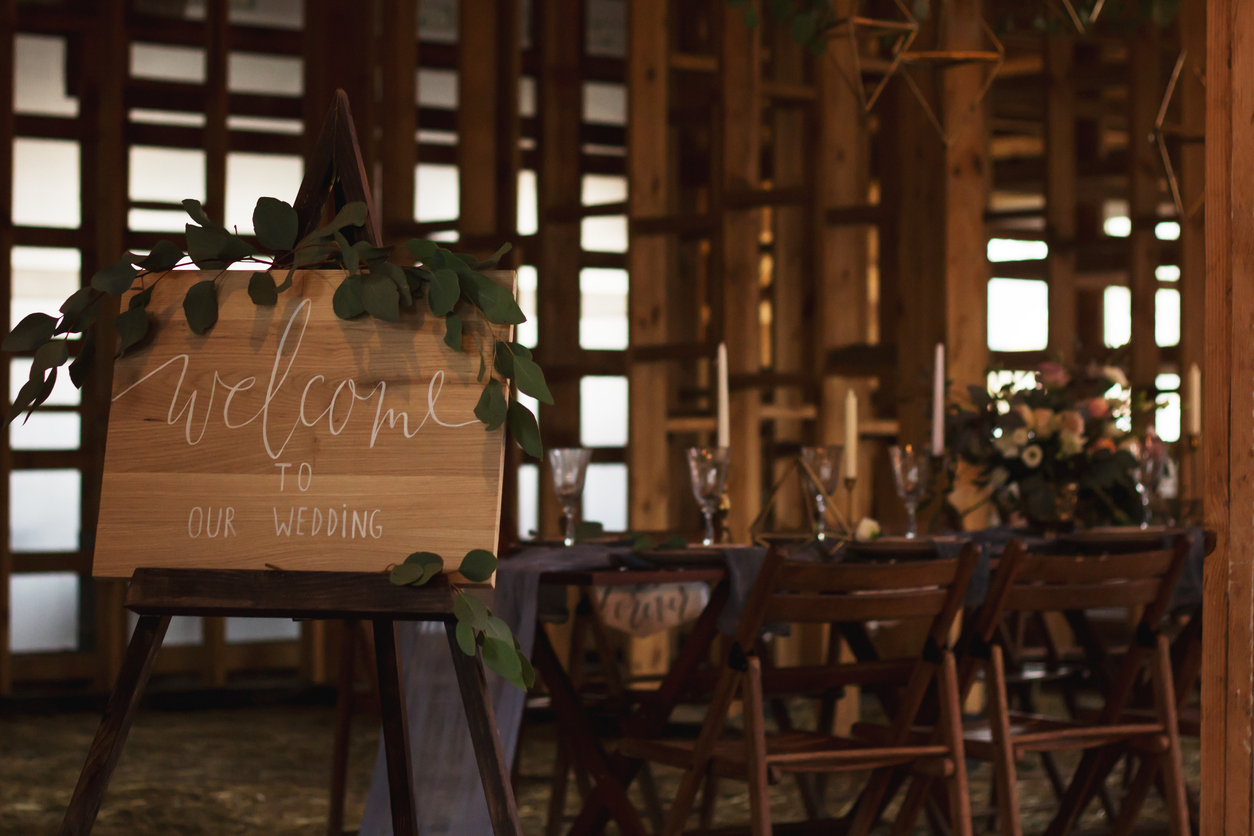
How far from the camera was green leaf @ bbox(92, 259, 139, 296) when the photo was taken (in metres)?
1.88

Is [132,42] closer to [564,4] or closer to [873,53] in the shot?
[564,4]

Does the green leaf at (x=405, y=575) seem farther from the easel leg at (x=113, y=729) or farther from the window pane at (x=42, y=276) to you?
the window pane at (x=42, y=276)

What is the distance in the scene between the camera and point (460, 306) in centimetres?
190

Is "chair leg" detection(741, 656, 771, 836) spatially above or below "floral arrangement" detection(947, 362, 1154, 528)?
below

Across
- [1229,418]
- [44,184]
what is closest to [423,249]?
[1229,418]

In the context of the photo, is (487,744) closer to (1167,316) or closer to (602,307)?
(602,307)

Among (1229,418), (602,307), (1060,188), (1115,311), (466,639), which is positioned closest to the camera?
(1229,418)

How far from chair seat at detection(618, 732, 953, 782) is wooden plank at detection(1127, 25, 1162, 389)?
10.5ft

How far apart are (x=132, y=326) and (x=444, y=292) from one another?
16.2 inches

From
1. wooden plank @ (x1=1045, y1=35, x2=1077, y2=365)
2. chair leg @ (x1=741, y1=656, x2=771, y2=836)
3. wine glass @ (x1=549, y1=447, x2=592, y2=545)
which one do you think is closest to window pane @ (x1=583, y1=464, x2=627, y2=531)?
wooden plank @ (x1=1045, y1=35, x2=1077, y2=365)

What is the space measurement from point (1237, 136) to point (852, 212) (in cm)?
300

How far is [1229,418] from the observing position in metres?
1.62

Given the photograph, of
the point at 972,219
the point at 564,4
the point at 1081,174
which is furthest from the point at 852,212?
the point at 1081,174

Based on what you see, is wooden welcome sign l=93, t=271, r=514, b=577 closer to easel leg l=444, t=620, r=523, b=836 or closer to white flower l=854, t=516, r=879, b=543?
easel leg l=444, t=620, r=523, b=836
